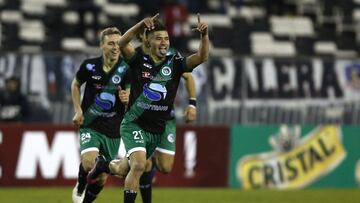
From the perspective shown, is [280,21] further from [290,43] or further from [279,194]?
[279,194]

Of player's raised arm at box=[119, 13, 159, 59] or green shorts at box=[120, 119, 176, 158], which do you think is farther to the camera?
green shorts at box=[120, 119, 176, 158]

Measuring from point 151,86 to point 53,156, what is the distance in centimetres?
675

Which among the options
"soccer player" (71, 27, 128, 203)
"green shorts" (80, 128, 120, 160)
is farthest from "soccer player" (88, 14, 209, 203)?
"green shorts" (80, 128, 120, 160)

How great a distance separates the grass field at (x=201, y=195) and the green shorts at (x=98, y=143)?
185 cm

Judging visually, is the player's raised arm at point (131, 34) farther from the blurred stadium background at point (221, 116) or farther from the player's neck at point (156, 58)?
the blurred stadium background at point (221, 116)

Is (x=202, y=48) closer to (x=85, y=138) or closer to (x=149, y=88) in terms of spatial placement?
(x=149, y=88)

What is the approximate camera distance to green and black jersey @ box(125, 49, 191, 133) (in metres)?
11.9

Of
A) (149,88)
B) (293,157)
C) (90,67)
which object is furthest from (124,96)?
(293,157)

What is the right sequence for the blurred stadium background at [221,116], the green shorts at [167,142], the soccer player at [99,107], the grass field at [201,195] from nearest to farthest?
the green shorts at [167,142] → the soccer player at [99,107] → the grass field at [201,195] → the blurred stadium background at [221,116]

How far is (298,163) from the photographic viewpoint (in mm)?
19422

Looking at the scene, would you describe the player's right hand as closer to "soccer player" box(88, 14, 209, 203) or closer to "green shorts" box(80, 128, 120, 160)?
"green shorts" box(80, 128, 120, 160)

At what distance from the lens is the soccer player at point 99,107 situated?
13.0 meters

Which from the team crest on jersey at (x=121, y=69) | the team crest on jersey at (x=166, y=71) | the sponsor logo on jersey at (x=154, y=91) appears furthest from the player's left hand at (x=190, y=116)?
the team crest on jersey at (x=121, y=69)

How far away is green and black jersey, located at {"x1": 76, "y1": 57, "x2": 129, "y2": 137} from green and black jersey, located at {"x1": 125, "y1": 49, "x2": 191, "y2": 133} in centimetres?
106
